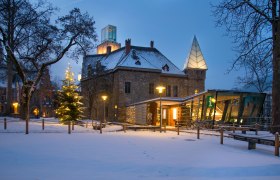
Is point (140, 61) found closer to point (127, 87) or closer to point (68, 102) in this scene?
point (127, 87)

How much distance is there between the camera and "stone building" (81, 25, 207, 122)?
4150 centimetres

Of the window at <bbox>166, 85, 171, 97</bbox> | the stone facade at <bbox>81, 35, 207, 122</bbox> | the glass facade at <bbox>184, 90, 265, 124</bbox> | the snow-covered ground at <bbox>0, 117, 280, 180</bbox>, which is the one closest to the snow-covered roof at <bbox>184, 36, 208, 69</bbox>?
the stone facade at <bbox>81, 35, 207, 122</bbox>

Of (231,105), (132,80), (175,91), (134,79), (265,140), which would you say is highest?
(134,79)

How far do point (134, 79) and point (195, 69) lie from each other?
37.6 ft

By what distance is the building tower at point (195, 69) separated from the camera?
46.8 meters

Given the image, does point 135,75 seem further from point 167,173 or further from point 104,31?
point 104,31

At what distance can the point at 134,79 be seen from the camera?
4191 centimetres

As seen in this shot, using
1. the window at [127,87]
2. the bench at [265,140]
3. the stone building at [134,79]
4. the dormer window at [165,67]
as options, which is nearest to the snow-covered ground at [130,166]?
the bench at [265,140]

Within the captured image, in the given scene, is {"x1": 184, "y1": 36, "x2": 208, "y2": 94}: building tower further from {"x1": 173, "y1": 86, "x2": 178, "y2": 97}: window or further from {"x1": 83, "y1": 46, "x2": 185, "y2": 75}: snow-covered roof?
{"x1": 173, "y1": 86, "x2": 178, "y2": 97}: window

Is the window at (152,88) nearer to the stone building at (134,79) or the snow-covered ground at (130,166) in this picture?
the stone building at (134,79)

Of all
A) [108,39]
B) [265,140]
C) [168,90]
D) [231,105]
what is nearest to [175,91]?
[168,90]

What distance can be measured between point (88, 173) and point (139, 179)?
4.15ft

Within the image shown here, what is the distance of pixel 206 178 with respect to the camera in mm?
6387

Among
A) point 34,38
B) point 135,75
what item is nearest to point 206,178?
point 34,38
